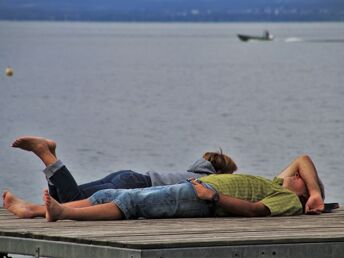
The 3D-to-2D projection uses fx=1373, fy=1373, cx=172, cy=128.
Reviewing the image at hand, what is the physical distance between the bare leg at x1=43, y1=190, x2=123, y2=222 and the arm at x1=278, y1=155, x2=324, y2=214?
1466mm

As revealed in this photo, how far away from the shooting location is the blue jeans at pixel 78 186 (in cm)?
1010

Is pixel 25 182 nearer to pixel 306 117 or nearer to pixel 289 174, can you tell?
pixel 289 174

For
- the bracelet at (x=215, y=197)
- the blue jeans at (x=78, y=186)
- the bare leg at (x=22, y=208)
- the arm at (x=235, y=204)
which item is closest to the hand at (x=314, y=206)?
the arm at (x=235, y=204)

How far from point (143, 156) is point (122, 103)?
20647mm

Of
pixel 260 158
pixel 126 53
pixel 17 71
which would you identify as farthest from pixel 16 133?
pixel 126 53

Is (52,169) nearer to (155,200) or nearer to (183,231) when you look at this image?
(155,200)

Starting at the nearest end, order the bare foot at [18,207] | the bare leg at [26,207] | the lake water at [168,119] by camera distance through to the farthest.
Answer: the bare leg at [26,207] → the bare foot at [18,207] → the lake water at [168,119]

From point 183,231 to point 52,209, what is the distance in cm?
97

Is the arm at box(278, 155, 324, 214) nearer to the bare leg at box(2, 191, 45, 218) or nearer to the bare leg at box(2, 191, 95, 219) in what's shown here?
the bare leg at box(2, 191, 95, 219)

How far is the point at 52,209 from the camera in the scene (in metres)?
9.42

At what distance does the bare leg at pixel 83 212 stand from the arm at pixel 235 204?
1.93ft

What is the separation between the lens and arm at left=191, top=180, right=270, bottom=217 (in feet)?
31.7

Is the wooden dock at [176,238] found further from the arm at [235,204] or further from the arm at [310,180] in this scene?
the arm at [310,180]

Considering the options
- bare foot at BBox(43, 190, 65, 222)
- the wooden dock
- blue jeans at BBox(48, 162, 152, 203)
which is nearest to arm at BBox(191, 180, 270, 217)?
the wooden dock
